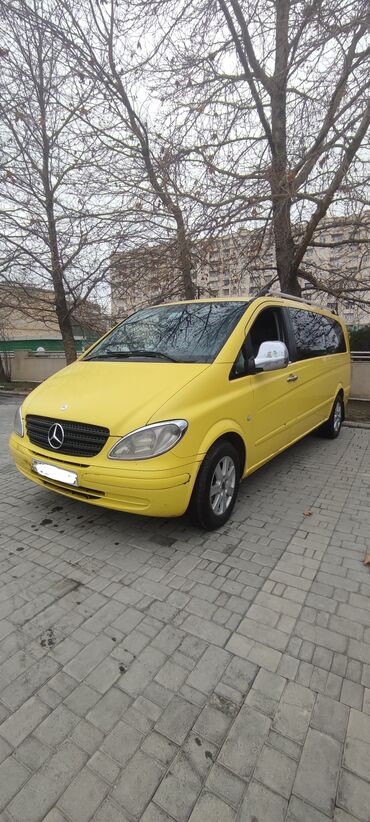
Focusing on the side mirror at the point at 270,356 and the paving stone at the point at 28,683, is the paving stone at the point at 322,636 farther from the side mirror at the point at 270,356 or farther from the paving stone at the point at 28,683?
the side mirror at the point at 270,356

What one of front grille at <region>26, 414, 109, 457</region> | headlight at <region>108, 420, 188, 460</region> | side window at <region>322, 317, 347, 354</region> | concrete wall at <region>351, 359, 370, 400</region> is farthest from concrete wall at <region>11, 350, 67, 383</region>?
headlight at <region>108, 420, 188, 460</region>

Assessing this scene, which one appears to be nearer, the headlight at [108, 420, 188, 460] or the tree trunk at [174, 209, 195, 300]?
the headlight at [108, 420, 188, 460]

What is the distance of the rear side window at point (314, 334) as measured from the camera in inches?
184

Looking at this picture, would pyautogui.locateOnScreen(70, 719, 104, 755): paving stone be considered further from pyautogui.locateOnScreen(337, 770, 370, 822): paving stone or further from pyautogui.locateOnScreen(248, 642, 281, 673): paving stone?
pyautogui.locateOnScreen(337, 770, 370, 822): paving stone

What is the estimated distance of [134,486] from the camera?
267 cm

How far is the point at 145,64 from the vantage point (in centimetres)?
762

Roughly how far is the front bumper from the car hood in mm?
281

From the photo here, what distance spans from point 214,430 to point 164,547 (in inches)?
37.7

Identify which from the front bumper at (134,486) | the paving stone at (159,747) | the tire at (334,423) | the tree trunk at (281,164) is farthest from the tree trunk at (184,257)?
the paving stone at (159,747)

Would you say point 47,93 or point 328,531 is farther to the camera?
point 47,93

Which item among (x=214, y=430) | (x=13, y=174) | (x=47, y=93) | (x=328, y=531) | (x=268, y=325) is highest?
(x=47, y=93)

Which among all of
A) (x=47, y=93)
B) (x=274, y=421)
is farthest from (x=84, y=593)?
(x=47, y=93)

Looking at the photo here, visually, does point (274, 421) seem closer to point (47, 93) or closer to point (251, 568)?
point (251, 568)

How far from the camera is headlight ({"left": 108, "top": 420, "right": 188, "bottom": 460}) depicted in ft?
8.81
